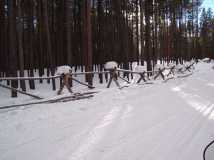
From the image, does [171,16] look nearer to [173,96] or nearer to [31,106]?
[173,96]

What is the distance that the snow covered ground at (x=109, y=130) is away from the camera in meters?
4.38

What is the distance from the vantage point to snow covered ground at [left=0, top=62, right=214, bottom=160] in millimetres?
4375

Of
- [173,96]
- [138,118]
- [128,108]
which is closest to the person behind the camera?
[138,118]

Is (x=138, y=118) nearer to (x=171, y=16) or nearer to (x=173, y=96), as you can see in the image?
(x=173, y=96)

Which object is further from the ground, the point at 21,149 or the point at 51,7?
the point at 51,7

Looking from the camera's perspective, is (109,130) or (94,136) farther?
(109,130)

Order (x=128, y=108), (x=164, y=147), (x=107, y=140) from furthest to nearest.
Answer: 1. (x=128, y=108)
2. (x=107, y=140)
3. (x=164, y=147)

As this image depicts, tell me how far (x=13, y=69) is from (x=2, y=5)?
388 inches

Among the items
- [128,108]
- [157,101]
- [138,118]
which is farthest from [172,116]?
[157,101]

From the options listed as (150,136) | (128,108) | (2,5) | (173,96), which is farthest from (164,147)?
(2,5)

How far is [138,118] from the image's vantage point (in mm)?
6562

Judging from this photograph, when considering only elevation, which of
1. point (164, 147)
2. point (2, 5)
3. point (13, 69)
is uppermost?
point (2, 5)

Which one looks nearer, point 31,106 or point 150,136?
point 150,136

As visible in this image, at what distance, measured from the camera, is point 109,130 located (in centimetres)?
559
